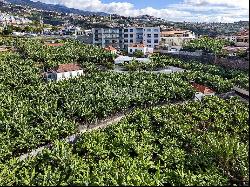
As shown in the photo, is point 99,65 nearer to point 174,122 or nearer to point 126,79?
point 126,79

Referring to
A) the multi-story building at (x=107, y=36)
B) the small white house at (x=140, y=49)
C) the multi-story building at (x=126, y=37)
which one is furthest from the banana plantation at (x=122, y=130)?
the multi-story building at (x=126, y=37)

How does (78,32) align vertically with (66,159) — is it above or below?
above

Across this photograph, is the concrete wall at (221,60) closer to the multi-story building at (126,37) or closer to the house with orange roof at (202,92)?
the house with orange roof at (202,92)

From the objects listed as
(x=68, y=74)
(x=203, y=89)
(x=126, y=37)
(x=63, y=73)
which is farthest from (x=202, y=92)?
(x=126, y=37)

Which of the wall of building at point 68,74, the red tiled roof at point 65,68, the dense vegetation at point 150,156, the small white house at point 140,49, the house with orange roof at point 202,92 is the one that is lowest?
the dense vegetation at point 150,156

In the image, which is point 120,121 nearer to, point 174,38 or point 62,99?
point 62,99

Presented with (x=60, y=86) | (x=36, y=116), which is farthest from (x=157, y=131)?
(x=60, y=86)
